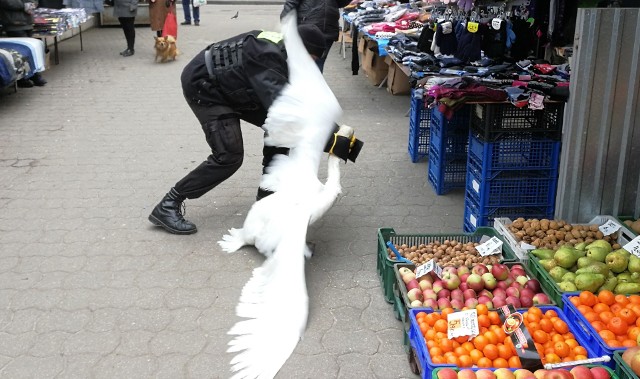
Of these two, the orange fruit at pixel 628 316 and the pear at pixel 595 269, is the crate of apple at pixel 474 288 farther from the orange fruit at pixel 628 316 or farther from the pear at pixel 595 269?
the orange fruit at pixel 628 316

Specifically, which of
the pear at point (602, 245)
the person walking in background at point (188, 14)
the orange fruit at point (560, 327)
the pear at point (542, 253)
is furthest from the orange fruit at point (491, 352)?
the person walking in background at point (188, 14)

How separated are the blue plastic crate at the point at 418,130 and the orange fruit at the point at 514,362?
345 centimetres

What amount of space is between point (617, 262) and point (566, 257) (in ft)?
0.82

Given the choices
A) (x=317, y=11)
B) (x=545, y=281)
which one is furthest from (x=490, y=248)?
(x=317, y=11)

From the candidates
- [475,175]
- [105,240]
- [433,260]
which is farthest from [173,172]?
[433,260]

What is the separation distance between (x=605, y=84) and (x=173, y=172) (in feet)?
11.9

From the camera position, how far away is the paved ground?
343 centimetres

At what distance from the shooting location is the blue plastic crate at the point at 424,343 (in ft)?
9.55

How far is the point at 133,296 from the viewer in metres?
4.00

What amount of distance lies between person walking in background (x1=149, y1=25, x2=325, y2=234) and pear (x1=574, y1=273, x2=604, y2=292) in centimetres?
192

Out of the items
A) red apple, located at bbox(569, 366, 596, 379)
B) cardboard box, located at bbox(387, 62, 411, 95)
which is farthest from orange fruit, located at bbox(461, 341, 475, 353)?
cardboard box, located at bbox(387, 62, 411, 95)

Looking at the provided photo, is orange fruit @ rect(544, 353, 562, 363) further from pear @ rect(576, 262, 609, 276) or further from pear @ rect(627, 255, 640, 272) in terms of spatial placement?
pear @ rect(627, 255, 640, 272)

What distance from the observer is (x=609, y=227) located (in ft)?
13.4

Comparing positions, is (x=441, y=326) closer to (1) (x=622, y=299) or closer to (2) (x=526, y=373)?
(2) (x=526, y=373)
